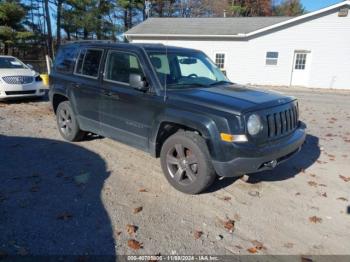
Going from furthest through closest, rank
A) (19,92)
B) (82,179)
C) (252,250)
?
(19,92) < (82,179) < (252,250)

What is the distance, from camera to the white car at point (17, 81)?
10406 millimetres

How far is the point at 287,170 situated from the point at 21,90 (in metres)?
9.13

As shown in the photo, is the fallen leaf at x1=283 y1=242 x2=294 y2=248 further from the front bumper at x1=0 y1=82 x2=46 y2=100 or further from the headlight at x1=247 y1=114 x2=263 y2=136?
the front bumper at x1=0 y1=82 x2=46 y2=100

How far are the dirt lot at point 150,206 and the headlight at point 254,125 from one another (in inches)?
40.8

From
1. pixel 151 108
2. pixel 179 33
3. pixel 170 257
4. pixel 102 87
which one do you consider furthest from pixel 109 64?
pixel 179 33

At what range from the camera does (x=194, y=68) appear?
17.9 feet

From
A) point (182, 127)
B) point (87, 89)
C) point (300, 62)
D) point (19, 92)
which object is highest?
point (300, 62)

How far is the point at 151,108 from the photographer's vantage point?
4.63 m

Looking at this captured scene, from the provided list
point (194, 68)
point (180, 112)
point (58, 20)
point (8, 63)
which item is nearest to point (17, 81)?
point (8, 63)

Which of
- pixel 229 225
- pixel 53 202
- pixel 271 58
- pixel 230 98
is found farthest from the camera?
pixel 271 58

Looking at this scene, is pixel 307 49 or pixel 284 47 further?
pixel 284 47

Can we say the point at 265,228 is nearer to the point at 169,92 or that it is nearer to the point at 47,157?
the point at 169,92

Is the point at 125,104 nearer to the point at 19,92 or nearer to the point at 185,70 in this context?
the point at 185,70

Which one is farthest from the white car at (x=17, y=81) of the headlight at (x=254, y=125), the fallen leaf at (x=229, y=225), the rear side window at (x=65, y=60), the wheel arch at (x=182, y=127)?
the fallen leaf at (x=229, y=225)
